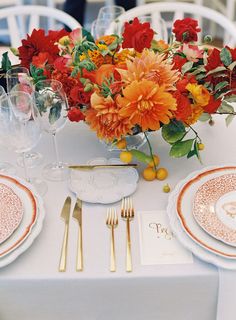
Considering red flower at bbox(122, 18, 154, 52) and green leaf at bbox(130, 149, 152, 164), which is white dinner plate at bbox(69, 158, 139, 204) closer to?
green leaf at bbox(130, 149, 152, 164)

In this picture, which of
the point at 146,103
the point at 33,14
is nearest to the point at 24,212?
the point at 146,103

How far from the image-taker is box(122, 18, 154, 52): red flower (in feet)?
3.47

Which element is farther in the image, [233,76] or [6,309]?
[233,76]

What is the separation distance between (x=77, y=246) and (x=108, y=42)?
51 centimetres

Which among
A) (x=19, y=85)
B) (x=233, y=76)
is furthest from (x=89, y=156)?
(x=233, y=76)

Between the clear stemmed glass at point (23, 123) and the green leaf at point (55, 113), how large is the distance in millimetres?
27

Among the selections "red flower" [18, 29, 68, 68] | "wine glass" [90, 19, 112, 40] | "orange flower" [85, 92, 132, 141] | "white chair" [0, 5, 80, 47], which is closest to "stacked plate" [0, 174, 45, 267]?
"orange flower" [85, 92, 132, 141]

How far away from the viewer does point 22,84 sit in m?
1.08

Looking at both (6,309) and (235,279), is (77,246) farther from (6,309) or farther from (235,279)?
(235,279)

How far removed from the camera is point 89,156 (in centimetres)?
118

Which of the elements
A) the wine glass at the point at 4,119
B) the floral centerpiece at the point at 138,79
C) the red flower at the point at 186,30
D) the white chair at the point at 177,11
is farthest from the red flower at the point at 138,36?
the white chair at the point at 177,11

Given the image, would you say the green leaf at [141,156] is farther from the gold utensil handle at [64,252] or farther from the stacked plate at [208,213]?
the gold utensil handle at [64,252]

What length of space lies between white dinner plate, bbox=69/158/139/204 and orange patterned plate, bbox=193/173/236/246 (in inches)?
6.3

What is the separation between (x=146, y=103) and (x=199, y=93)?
0.44ft
